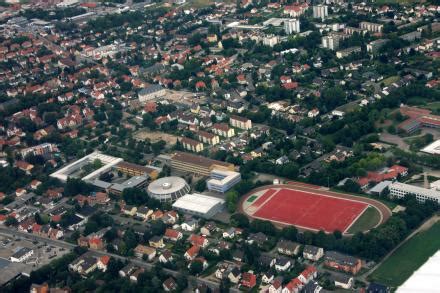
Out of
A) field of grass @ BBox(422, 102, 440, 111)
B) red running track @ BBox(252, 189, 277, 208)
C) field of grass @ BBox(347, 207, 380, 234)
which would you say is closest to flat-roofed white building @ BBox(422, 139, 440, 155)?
field of grass @ BBox(422, 102, 440, 111)

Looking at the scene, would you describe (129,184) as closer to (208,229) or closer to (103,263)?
(208,229)

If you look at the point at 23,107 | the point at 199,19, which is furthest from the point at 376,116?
the point at 199,19

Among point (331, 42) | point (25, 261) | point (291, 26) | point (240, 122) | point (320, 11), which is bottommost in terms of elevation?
point (25, 261)

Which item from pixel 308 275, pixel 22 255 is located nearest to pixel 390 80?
pixel 308 275

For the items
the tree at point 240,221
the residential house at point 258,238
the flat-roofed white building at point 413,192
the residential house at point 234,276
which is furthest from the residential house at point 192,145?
the residential house at point 234,276

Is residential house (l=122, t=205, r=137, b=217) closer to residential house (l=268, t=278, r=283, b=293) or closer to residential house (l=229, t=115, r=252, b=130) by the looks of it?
residential house (l=268, t=278, r=283, b=293)

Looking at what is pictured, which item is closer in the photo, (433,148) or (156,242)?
(156,242)
